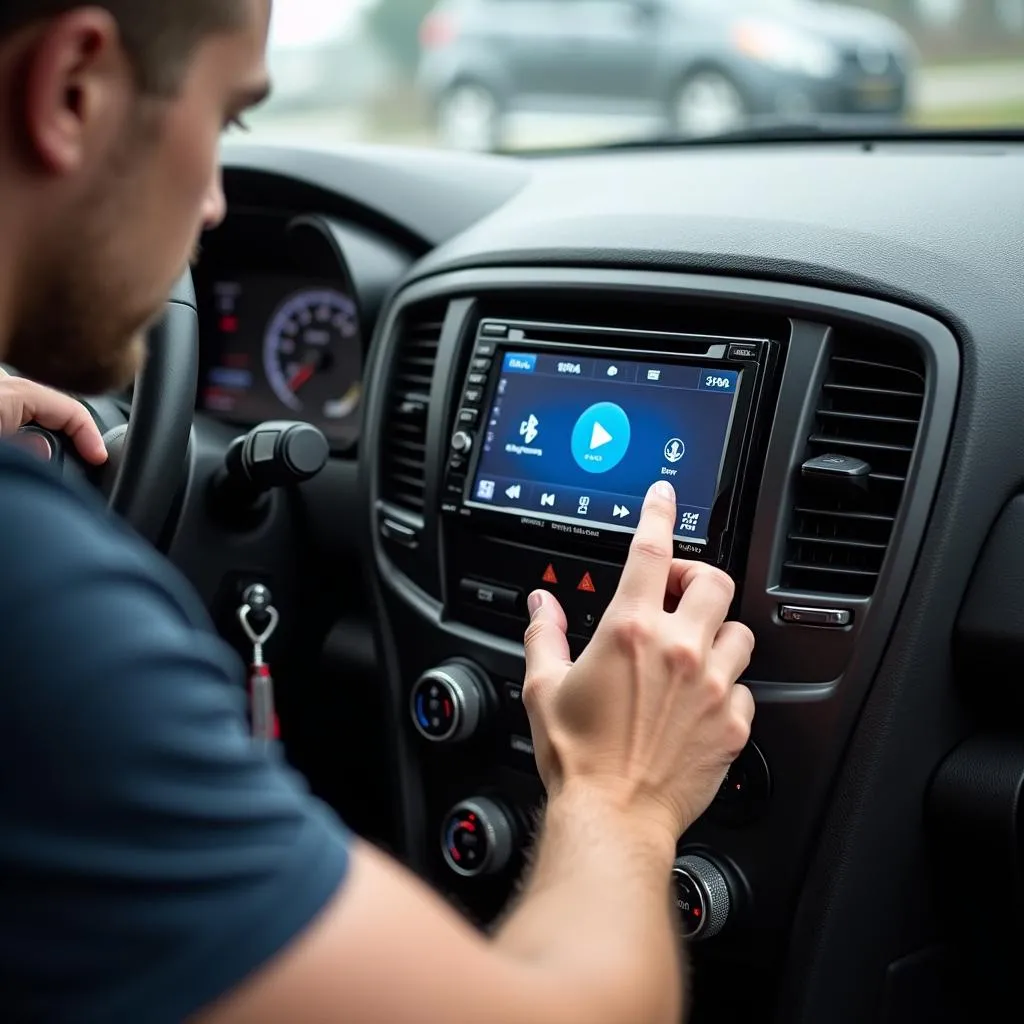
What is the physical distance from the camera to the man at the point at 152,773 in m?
0.74

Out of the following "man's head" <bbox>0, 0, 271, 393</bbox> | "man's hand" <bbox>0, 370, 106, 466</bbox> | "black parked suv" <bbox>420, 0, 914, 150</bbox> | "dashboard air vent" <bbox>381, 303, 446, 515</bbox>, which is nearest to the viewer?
"man's head" <bbox>0, 0, 271, 393</bbox>

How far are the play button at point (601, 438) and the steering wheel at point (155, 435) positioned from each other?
0.52 metres

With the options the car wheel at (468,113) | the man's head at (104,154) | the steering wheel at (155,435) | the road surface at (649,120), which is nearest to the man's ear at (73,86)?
the man's head at (104,154)

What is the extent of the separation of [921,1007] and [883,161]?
1072 millimetres

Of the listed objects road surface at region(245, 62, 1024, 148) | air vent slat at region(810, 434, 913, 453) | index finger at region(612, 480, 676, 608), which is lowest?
index finger at region(612, 480, 676, 608)

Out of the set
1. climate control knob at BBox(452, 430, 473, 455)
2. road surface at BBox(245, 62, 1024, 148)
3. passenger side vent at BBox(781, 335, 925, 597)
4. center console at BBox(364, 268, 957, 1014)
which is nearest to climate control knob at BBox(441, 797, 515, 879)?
center console at BBox(364, 268, 957, 1014)

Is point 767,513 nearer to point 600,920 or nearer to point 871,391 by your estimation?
point 871,391

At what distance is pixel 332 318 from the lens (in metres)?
2.45

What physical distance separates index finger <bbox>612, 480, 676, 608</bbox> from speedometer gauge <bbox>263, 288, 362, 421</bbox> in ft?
3.80

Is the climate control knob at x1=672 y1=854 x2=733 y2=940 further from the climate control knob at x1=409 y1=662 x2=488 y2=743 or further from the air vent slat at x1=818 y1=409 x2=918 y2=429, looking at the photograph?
the air vent slat at x1=818 y1=409 x2=918 y2=429

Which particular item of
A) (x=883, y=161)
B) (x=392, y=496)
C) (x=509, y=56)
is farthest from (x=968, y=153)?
(x=509, y=56)

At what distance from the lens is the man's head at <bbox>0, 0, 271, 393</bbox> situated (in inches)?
33.1

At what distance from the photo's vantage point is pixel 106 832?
0.74m

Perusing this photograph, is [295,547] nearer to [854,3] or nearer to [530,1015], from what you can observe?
[530,1015]
